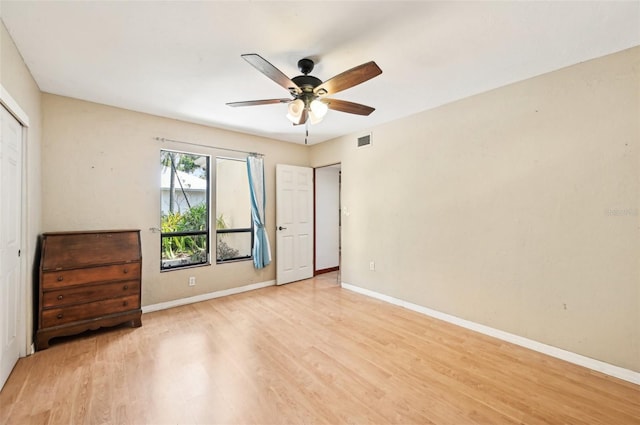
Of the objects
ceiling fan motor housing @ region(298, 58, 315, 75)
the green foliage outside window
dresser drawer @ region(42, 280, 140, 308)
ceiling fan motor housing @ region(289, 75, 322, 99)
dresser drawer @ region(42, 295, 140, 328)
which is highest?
ceiling fan motor housing @ region(298, 58, 315, 75)

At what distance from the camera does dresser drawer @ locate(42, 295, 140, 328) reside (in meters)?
2.47

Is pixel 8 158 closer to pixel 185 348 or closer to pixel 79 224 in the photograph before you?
pixel 79 224

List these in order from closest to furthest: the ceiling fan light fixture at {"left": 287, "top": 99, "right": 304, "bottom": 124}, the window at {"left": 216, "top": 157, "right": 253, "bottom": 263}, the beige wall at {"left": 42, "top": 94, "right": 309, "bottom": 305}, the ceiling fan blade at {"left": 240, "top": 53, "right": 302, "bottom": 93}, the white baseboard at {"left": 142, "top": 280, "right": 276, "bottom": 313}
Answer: the ceiling fan blade at {"left": 240, "top": 53, "right": 302, "bottom": 93}, the ceiling fan light fixture at {"left": 287, "top": 99, "right": 304, "bottom": 124}, the beige wall at {"left": 42, "top": 94, "right": 309, "bottom": 305}, the white baseboard at {"left": 142, "top": 280, "right": 276, "bottom": 313}, the window at {"left": 216, "top": 157, "right": 253, "bottom": 263}

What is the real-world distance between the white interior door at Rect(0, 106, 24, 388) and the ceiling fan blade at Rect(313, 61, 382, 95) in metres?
2.26

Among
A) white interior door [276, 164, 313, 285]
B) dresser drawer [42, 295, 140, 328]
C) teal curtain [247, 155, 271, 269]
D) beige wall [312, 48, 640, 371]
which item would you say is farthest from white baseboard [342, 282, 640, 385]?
dresser drawer [42, 295, 140, 328]

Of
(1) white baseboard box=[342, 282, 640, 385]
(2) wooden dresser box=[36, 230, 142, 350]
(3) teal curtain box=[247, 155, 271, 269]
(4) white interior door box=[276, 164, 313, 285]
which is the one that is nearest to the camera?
(1) white baseboard box=[342, 282, 640, 385]

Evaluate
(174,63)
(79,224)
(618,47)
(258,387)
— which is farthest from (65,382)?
(618,47)

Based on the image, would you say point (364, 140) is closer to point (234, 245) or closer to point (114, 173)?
point (234, 245)

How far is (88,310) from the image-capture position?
2662mm

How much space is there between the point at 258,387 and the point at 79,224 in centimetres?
270

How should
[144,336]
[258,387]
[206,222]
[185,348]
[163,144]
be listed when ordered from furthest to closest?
[206,222] < [163,144] < [144,336] < [185,348] < [258,387]

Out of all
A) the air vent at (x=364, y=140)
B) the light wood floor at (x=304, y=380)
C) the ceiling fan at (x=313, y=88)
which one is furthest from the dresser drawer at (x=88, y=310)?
the air vent at (x=364, y=140)

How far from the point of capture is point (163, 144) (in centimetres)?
350

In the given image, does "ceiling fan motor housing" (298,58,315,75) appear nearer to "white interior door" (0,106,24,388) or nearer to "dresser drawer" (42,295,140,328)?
"white interior door" (0,106,24,388)
